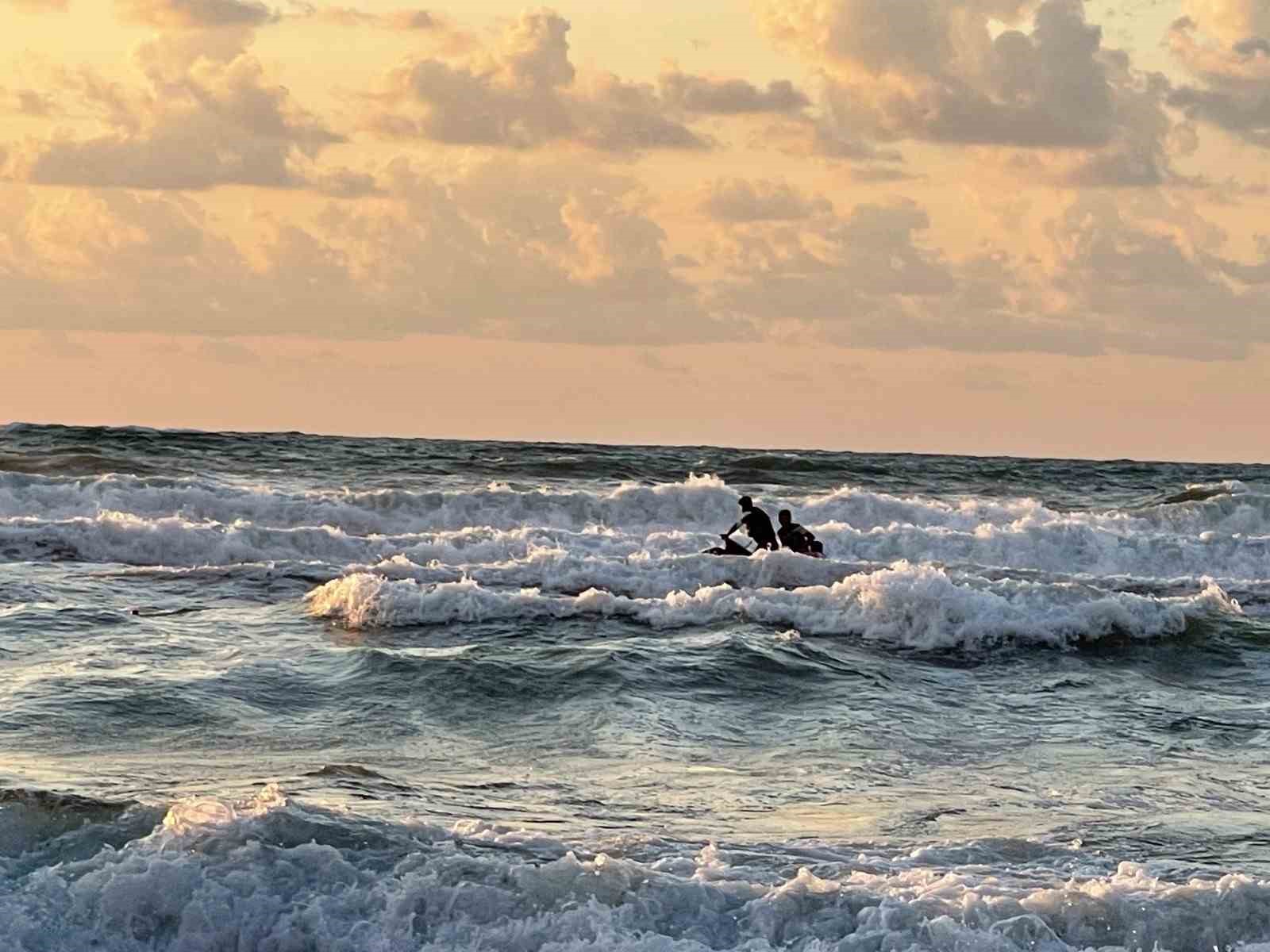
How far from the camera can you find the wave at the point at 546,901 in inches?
395

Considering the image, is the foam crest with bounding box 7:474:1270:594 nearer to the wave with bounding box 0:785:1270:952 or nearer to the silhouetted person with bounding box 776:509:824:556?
the silhouetted person with bounding box 776:509:824:556

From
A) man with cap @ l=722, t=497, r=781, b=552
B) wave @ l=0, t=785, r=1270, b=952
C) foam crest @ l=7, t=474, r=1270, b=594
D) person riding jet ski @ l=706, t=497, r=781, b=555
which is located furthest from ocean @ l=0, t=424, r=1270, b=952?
man with cap @ l=722, t=497, r=781, b=552

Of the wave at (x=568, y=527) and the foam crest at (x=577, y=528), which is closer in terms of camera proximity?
the foam crest at (x=577, y=528)

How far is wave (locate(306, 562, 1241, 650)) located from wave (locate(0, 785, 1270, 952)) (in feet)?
32.0

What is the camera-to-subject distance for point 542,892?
1036cm

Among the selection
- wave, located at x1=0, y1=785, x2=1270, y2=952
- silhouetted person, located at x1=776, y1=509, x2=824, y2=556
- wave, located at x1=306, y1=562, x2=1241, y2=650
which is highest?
silhouetted person, located at x1=776, y1=509, x2=824, y2=556

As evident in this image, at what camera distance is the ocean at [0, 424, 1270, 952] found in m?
10.2

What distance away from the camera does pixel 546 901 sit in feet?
33.8

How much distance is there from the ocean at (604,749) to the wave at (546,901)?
0.07 ft

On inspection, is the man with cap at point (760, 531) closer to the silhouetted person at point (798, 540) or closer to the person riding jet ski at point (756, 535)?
the person riding jet ski at point (756, 535)

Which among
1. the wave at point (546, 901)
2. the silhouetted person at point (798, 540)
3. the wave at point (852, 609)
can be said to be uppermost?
the silhouetted person at point (798, 540)

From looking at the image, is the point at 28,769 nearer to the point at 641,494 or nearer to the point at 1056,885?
the point at 1056,885

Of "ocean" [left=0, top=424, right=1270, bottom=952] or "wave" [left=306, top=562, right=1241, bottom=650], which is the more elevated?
"wave" [left=306, top=562, right=1241, bottom=650]

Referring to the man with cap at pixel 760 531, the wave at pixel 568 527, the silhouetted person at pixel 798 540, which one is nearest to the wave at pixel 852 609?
the wave at pixel 568 527
